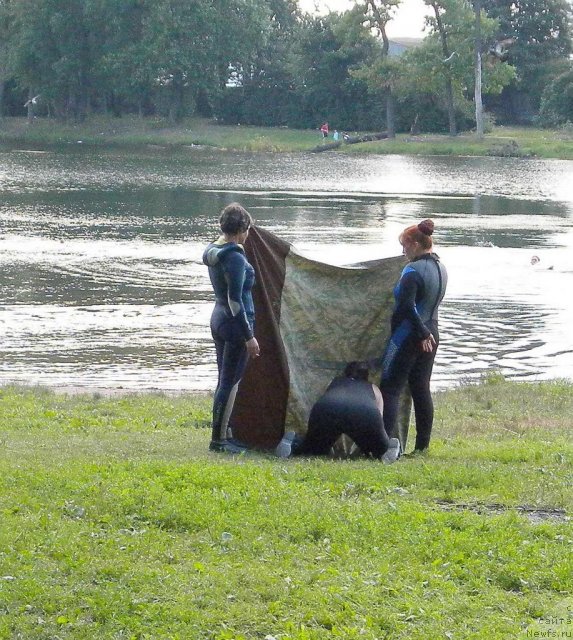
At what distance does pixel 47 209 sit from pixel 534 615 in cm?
3615

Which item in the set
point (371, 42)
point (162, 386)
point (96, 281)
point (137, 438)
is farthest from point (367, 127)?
point (137, 438)

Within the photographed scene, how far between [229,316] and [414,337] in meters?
1.49

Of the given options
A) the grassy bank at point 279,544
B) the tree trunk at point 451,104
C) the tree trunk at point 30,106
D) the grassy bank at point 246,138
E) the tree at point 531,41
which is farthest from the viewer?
the tree trunk at point 30,106

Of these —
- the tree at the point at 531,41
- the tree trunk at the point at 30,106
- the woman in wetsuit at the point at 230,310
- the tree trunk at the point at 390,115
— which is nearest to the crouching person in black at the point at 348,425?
the woman in wetsuit at the point at 230,310

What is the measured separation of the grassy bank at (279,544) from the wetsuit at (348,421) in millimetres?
335

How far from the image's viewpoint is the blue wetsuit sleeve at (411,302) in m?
9.52

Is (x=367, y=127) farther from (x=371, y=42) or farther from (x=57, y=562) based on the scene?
(x=57, y=562)

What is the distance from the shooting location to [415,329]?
9602 mm

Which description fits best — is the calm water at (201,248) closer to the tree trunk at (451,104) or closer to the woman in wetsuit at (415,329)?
the woman in wetsuit at (415,329)

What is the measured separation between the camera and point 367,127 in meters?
88.0

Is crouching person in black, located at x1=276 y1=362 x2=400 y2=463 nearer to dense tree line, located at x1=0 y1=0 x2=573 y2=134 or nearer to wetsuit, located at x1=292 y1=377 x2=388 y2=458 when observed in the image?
wetsuit, located at x1=292 y1=377 x2=388 y2=458

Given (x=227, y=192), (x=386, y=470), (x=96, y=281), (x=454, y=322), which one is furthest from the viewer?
(x=227, y=192)

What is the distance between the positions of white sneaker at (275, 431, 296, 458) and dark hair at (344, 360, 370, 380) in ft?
2.35

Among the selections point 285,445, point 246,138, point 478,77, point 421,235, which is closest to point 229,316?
point 285,445
